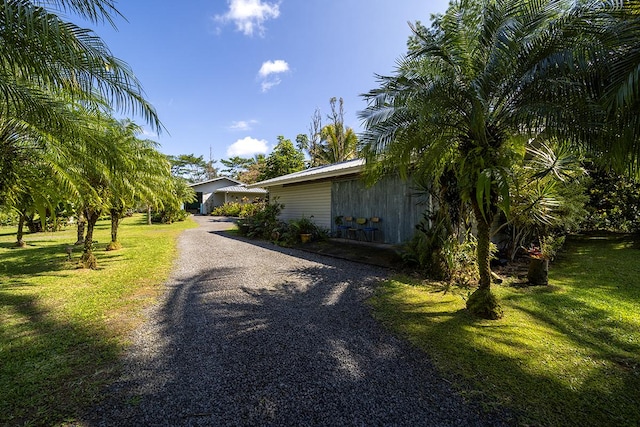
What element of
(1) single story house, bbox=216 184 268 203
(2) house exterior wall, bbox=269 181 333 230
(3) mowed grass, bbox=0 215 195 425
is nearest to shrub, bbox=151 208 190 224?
(1) single story house, bbox=216 184 268 203

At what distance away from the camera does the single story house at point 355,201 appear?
8.76 m

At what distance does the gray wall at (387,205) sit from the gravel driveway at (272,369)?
422 centimetres

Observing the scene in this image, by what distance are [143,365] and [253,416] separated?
4.88 feet

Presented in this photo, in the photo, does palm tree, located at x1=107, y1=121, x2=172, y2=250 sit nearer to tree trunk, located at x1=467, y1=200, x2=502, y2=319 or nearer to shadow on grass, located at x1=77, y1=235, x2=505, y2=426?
shadow on grass, located at x1=77, y1=235, x2=505, y2=426

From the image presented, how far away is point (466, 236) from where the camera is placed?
19.9ft

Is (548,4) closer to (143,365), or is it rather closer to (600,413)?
(600,413)

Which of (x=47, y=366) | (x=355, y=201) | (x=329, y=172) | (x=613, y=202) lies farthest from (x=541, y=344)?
(x=613, y=202)

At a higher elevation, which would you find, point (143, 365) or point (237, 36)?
point (237, 36)

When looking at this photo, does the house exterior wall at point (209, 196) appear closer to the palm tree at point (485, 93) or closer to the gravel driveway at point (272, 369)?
the gravel driveway at point (272, 369)

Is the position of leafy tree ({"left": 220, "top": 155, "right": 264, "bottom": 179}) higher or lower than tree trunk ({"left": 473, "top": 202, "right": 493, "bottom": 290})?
higher

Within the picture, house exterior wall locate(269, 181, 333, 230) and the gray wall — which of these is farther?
house exterior wall locate(269, 181, 333, 230)

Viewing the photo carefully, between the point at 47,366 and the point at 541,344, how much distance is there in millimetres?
5526

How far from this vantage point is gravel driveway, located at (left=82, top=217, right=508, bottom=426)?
215 centimetres

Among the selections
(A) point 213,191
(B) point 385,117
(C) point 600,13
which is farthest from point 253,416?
(A) point 213,191
